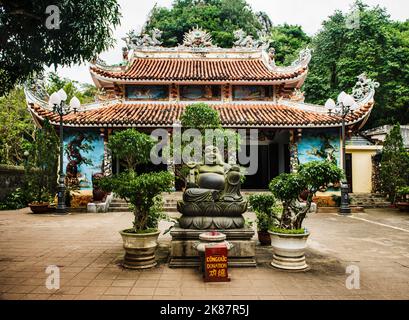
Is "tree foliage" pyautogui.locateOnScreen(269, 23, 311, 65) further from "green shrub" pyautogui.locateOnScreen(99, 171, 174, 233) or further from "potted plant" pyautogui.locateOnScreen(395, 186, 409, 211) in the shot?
"green shrub" pyautogui.locateOnScreen(99, 171, 174, 233)

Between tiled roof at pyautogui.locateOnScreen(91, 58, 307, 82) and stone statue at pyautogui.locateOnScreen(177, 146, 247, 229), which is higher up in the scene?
tiled roof at pyautogui.locateOnScreen(91, 58, 307, 82)

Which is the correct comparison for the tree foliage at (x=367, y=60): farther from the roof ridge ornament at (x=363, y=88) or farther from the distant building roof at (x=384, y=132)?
the roof ridge ornament at (x=363, y=88)

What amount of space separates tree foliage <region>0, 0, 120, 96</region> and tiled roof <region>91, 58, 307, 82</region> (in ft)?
29.7

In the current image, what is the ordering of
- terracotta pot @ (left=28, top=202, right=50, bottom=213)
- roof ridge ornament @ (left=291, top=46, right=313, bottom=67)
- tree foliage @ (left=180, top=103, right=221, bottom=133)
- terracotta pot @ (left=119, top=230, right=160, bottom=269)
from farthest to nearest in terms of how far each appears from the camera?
roof ridge ornament @ (left=291, top=46, right=313, bottom=67) → terracotta pot @ (left=28, top=202, right=50, bottom=213) → tree foliage @ (left=180, top=103, right=221, bottom=133) → terracotta pot @ (left=119, top=230, right=160, bottom=269)

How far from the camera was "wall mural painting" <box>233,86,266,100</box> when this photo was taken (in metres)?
15.2

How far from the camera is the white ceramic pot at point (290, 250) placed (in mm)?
4738

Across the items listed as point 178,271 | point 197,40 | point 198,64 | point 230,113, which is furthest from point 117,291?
point 197,40

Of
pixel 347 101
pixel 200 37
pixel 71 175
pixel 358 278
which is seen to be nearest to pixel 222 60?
pixel 200 37

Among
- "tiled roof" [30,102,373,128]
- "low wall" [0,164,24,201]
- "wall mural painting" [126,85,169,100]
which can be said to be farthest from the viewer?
"wall mural painting" [126,85,169,100]

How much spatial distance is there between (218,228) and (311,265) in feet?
A: 5.48

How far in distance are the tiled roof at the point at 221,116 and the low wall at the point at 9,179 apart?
419 centimetres

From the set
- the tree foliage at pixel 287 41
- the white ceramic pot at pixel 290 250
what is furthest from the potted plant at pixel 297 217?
the tree foliage at pixel 287 41

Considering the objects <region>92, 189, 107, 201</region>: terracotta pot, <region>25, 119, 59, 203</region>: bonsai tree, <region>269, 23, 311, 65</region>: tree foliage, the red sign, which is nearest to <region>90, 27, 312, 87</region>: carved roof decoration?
<region>25, 119, 59, 203</region>: bonsai tree

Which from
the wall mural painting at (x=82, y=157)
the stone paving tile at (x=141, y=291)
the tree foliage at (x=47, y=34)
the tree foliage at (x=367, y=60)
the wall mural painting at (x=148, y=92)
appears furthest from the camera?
the tree foliage at (x=367, y=60)
